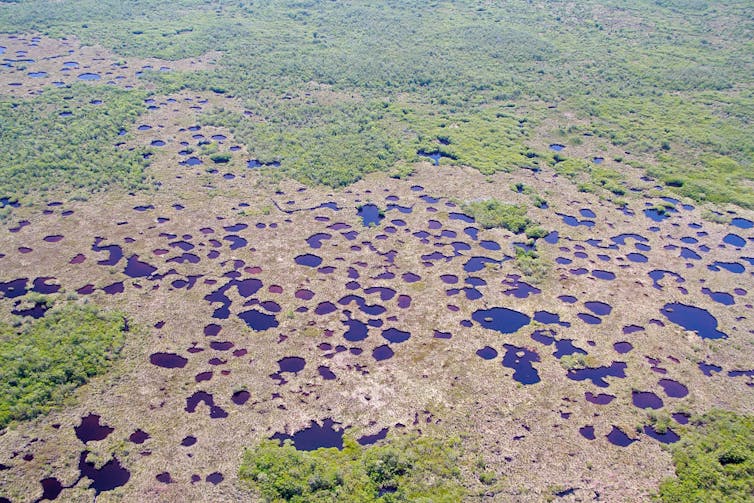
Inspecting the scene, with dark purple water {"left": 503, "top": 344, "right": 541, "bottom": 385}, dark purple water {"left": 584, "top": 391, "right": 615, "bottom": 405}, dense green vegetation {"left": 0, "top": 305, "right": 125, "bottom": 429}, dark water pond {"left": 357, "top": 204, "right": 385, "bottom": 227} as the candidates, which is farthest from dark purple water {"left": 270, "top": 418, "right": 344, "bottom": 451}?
dark water pond {"left": 357, "top": 204, "right": 385, "bottom": 227}

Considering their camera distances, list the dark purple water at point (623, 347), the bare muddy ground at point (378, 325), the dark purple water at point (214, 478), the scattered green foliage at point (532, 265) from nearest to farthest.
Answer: the dark purple water at point (214, 478) → the bare muddy ground at point (378, 325) → the dark purple water at point (623, 347) → the scattered green foliage at point (532, 265)

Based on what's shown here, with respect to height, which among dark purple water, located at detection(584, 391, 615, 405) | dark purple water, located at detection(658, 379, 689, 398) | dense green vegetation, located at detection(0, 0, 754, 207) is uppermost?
dense green vegetation, located at detection(0, 0, 754, 207)

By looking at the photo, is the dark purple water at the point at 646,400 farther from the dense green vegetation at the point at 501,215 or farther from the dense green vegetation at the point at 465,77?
the dense green vegetation at the point at 465,77

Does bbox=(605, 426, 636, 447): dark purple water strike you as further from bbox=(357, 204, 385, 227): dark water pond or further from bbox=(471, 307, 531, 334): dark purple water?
bbox=(357, 204, 385, 227): dark water pond

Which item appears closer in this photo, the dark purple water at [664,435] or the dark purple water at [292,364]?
the dark purple water at [664,435]

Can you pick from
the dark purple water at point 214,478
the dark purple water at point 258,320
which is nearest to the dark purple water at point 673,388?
the dark purple water at point 258,320

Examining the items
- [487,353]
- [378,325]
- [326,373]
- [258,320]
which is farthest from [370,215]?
[326,373]

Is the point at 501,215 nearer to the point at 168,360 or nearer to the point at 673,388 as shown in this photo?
the point at 673,388
